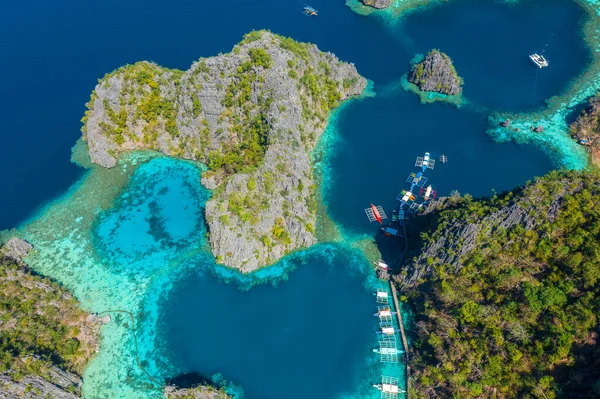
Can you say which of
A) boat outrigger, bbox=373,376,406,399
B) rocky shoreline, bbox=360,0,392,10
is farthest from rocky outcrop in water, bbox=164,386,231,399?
rocky shoreline, bbox=360,0,392,10

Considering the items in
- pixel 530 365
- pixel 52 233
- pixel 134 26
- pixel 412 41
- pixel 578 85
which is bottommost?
pixel 52 233

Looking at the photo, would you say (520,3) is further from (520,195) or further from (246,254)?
(246,254)

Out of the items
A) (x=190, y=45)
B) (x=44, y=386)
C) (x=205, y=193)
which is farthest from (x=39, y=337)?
(x=190, y=45)

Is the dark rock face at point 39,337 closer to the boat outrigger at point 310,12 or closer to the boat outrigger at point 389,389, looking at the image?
the boat outrigger at point 389,389

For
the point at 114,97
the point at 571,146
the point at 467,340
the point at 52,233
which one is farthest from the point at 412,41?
the point at 52,233

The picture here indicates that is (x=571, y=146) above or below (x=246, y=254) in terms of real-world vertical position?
above

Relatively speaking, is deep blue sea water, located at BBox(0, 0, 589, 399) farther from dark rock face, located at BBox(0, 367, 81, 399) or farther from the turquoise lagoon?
dark rock face, located at BBox(0, 367, 81, 399)

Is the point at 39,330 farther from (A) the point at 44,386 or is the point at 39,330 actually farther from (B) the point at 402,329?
(B) the point at 402,329

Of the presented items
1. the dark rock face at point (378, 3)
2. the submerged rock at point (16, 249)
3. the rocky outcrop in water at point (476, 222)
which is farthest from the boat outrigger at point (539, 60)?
the submerged rock at point (16, 249)
